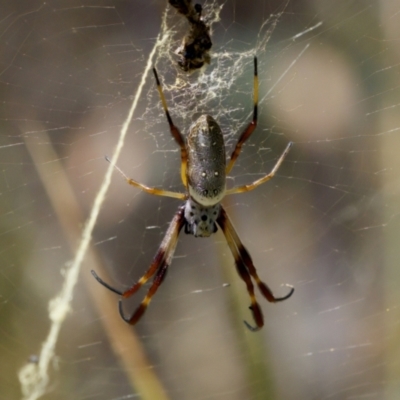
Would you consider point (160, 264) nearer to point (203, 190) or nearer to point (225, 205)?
point (203, 190)

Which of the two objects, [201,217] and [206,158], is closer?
[206,158]

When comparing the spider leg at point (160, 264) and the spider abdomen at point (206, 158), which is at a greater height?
the spider abdomen at point (206, 158)

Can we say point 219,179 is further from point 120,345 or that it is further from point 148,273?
point 120,345

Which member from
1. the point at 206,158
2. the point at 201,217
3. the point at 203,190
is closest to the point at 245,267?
the point at 201,217

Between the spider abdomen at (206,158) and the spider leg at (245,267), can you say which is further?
the spider leg at (245,267)

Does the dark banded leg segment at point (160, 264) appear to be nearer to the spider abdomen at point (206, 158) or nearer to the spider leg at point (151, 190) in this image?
the spider leg at point (151, 190)

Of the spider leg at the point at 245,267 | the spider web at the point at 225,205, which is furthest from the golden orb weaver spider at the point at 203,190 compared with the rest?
the spider web at the point at 225,205

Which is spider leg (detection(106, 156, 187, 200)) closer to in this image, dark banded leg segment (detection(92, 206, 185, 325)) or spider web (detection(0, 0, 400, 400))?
dark banded leg segment (detection(92, 206, 185, 325))

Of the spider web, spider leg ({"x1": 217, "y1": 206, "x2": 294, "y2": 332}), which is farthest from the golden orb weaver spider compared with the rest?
the spider web
